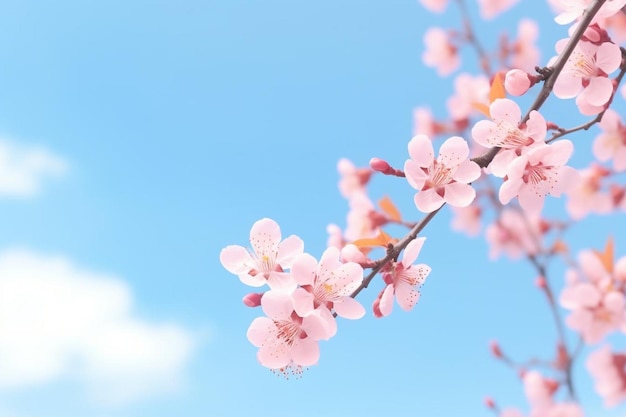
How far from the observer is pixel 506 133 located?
1.35 m

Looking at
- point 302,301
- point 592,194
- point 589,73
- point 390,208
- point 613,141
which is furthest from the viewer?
point 592,194

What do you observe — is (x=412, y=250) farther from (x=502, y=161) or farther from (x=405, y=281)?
(x=502, y=161)

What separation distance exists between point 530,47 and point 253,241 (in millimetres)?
4047

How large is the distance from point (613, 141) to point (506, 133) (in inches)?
52.9

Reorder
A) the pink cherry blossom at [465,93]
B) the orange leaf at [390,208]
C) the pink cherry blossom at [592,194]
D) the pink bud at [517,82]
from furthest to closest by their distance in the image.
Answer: the pink cherry blossom at [465,93] < the pink cherry blossom at [592,194] < the orange leaf at [390,208] < the pink bud at [517,82]

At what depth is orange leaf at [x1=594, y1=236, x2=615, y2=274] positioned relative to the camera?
231cm

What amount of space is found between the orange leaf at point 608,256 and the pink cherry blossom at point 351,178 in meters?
1.22

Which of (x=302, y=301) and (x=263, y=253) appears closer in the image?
(x=302, y=301)

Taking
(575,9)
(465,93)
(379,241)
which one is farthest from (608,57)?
(465,93)

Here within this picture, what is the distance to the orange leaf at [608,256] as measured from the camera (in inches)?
91.1

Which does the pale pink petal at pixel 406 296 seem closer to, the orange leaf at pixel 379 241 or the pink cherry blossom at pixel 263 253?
the orange leaf at pixel 379 241

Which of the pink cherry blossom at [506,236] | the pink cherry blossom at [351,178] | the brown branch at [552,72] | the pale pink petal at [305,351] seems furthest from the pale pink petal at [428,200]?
the pink cherry blossom at [506,236]

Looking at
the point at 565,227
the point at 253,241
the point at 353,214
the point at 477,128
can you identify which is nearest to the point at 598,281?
the point at 353,214

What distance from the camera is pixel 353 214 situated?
2.66 meters
